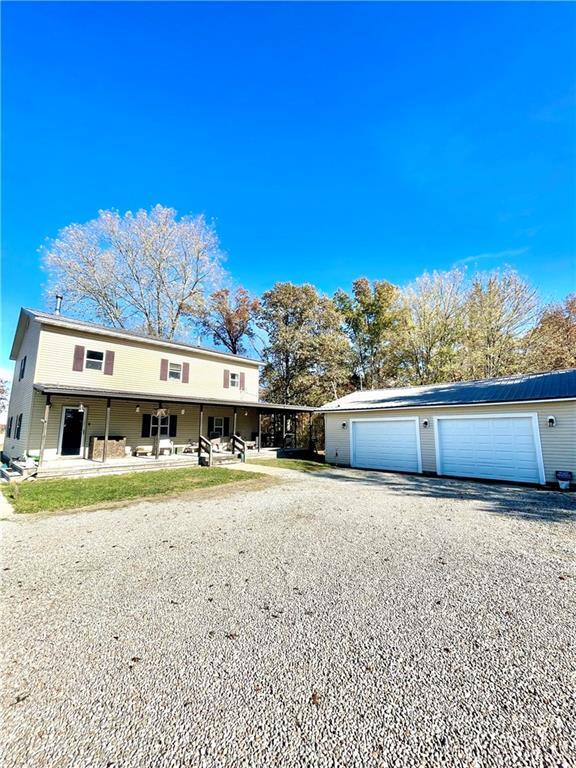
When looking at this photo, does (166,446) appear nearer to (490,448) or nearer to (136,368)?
(136,368)

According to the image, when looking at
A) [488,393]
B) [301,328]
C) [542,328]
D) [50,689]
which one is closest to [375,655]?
[50,689]

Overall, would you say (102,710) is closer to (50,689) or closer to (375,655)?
(50,689)

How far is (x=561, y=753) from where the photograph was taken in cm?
167

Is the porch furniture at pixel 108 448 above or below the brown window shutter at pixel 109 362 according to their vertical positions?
below

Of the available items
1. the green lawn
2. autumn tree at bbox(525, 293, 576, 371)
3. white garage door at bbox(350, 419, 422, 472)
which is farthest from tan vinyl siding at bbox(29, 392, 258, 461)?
autumn tree at bbox(525, 293, 576, 371)

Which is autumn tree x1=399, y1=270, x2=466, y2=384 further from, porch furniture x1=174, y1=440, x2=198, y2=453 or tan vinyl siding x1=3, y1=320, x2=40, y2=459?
tan vinyl siding x1=3, y1=320, x2=40, y2=459

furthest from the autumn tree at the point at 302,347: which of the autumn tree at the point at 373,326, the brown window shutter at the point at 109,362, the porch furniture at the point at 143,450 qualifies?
the brown window shutter at the point at 109,362

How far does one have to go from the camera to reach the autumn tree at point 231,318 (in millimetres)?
26484

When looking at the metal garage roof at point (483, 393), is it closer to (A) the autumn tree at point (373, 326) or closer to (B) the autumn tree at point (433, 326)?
(B) the autumn tree at point (433, 326)

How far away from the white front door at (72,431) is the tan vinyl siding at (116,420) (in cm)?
14

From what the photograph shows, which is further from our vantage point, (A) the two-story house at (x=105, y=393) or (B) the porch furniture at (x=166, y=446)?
(B) the porch furniture at (x=166, y=446)

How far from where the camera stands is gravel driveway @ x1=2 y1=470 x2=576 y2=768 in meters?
1.74

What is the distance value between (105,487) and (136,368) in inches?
303

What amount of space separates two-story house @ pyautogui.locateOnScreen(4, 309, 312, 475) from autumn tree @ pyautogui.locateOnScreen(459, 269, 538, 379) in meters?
11.3
